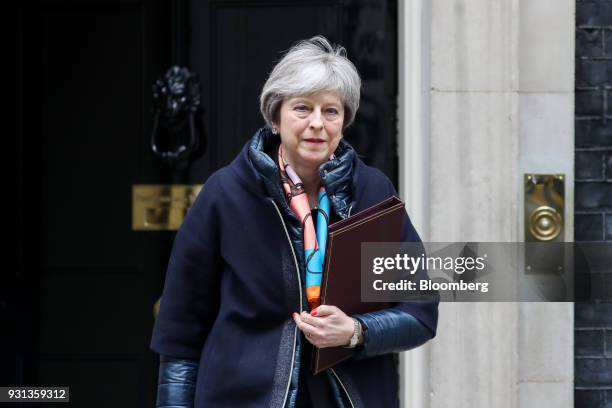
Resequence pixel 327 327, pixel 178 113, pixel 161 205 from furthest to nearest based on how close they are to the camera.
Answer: pixel 161 205 < pixel 178 113 < pixel 327 327

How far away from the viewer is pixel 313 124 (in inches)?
92.1

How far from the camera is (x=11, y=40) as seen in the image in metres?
4.62

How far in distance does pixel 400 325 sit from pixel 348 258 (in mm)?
198

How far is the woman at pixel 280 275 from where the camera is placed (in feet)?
7.67

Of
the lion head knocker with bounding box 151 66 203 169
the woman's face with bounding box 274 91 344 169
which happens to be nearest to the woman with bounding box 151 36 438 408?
the woman's face with bounding box 274 91 344 169

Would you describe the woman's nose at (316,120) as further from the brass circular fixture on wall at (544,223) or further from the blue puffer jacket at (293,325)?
the brass circular fixture on wall at (544,223)

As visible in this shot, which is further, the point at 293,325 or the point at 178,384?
the point at 178,384

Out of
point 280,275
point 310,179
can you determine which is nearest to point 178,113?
point 310,179

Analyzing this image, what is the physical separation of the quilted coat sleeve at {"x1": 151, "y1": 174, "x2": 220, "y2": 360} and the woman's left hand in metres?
0.28

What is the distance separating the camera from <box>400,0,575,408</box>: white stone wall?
3.95 meters

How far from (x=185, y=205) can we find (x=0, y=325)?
0.98 metres

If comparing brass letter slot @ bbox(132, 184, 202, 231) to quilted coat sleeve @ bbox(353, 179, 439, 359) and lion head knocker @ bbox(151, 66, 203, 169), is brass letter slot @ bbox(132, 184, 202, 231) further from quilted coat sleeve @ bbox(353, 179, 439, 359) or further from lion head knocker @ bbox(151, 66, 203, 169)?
quilted coat sleeve @ bbox(353, 179, 439, 359)

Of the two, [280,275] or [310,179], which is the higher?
[310,179]

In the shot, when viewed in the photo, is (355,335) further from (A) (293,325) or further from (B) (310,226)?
(B) (310,226)
